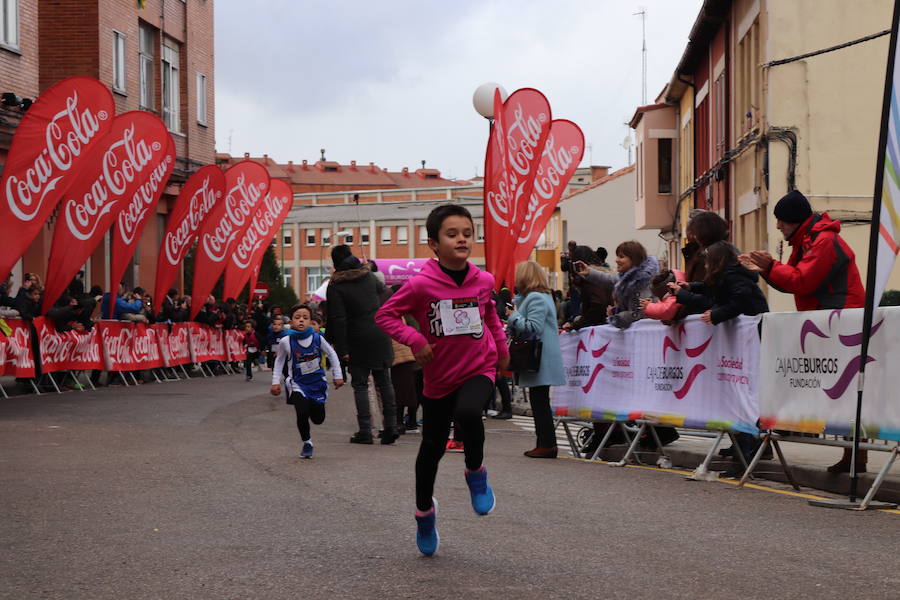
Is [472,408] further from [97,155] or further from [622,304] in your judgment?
[97,155]

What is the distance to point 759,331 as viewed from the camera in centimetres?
990

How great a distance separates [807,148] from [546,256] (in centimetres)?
Result: 2138

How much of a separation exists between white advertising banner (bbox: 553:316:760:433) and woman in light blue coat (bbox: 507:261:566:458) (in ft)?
1.61

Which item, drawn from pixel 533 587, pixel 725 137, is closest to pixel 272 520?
pixel 533 587

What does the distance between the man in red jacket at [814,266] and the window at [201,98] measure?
112 feet

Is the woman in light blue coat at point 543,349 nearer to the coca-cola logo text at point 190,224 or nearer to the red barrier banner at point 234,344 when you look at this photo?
the coca-cola logo text at point 190,224

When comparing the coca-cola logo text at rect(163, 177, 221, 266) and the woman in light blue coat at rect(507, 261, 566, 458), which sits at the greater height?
the coca-cola logo text at rect(163, 177, 221, 266)

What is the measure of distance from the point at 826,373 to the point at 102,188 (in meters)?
14.9

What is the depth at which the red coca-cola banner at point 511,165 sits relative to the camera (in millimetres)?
18734

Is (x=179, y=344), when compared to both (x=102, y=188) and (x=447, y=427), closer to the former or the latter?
(x=102, y=188)

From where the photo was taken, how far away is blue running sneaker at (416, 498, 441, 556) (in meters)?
6.37

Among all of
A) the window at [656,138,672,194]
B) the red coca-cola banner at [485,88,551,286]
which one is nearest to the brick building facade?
the red coca-cola banner at [485,88,551,286]

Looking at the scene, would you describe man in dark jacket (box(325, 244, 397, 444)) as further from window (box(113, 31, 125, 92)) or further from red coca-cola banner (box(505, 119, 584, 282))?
window (box(113, 31, 125, 92))

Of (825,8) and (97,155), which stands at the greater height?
(825,8)
